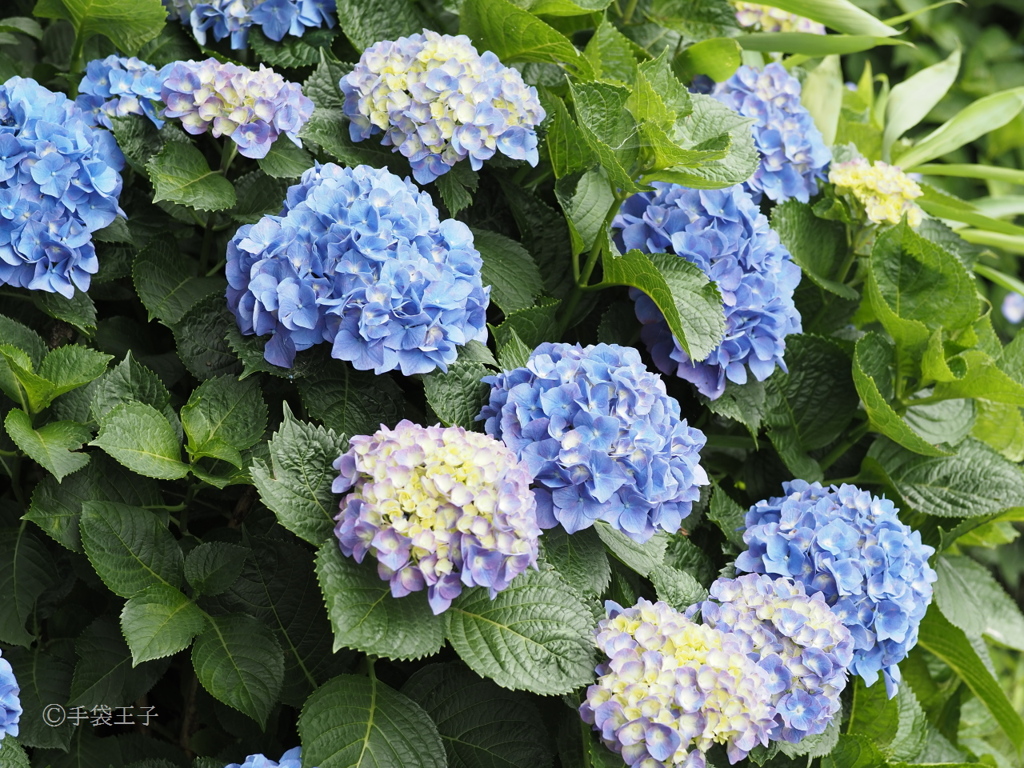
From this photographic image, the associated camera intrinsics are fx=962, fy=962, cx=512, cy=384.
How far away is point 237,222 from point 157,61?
35 centimetres

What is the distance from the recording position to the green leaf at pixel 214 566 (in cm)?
119

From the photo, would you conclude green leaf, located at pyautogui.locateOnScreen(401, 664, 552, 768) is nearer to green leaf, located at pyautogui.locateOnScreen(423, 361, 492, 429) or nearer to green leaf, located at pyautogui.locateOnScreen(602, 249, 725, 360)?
green leaf, located at pyautogui.locateOnScreen(423, 361, 492, 429)

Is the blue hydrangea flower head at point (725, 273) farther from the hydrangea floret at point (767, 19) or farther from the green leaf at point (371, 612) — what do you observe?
the hydrangea floret at point (767, 19)

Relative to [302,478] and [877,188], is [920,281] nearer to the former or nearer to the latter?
[877,188]

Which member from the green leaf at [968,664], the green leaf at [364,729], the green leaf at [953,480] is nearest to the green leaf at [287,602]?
the green leaf at [364,729]

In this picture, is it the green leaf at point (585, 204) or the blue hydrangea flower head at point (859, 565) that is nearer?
the blue hydrangea flower head at point (859, 565)

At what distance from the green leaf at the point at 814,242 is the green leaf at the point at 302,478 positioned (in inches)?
36.4

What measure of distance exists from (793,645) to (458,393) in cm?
53

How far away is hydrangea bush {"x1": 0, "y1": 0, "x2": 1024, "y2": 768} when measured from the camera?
1.10 m

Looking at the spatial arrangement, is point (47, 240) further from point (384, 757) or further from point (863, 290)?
point (863, 290)

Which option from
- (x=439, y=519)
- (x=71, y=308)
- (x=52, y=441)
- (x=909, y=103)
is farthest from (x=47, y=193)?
(x=909, y=103)

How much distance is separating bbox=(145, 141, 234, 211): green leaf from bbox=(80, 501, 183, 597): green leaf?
404 millimetres

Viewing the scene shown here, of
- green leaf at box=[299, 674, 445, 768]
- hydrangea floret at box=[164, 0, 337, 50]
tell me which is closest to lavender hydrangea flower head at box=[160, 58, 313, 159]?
hydrangea floret at box=[164, 0, 337, 50]

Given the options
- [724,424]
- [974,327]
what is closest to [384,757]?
[724,424]
